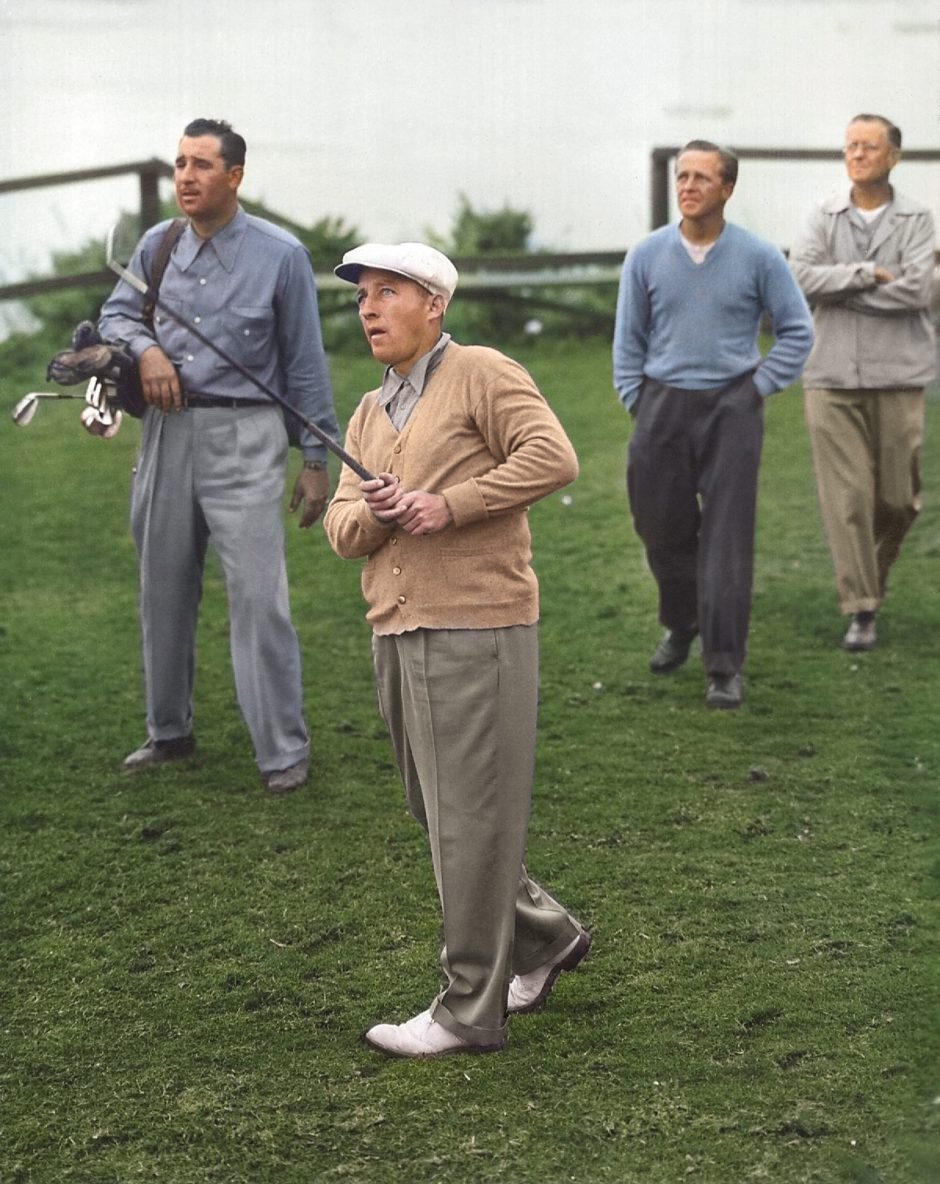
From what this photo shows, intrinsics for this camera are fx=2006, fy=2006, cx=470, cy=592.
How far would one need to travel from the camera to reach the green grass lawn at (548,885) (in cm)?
368

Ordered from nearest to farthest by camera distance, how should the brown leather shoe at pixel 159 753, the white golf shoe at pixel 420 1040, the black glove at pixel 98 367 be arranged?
the white golf shoe at pixel 420 1040
the black glove at pixel 98 367
the brown leather shoe at pixel 159 753

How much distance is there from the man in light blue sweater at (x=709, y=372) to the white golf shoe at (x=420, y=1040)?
8.91 feet

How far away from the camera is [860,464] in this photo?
7191mm

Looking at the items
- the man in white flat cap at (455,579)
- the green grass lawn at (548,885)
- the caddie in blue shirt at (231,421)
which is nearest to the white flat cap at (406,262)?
the man in white flat cap at (455,579)

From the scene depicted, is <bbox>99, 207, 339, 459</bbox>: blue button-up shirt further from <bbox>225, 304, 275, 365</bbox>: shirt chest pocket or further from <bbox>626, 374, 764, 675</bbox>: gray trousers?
<bbox>626, 374, 764, 675</bbox>: gray trousers

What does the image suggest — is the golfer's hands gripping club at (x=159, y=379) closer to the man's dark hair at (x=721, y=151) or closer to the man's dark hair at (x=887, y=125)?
the man's dark hair at (x=721, y=151)

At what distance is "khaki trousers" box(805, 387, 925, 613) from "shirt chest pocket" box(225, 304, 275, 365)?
2.35 meters

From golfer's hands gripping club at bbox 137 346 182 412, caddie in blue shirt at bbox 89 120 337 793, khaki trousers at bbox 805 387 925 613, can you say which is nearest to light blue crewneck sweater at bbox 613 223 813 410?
khaki trousers at bbox 805 387 925 613

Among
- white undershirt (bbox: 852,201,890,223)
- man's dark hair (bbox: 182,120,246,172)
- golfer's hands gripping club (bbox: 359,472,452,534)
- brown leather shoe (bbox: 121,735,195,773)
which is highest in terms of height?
Result: man's dark hair (bbox: 182,120,246,172)

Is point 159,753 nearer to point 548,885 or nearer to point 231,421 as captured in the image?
point 231,421

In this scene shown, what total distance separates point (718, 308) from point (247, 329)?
162cm

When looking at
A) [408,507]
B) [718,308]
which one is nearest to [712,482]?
[718,308]

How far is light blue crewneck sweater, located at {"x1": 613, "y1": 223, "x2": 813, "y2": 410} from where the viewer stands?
6371mm

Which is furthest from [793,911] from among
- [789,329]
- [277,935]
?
[789,329]
